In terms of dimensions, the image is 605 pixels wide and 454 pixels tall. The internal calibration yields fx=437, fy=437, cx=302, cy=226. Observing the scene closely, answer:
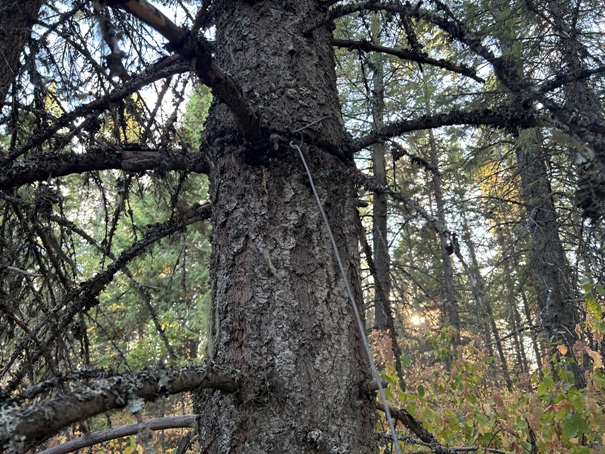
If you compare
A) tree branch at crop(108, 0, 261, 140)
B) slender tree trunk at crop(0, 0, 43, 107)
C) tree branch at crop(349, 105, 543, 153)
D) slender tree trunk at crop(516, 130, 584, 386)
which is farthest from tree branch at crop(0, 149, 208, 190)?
slender tree trunk at crop(516, 130, 584, 386)

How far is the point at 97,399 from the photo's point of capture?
77cm

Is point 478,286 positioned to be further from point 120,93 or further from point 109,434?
point 120,93

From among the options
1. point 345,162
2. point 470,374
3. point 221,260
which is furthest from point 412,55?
point 470,374

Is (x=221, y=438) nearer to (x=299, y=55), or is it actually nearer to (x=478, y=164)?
(x=299, y=55)

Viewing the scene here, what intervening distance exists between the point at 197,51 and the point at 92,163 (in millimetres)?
666

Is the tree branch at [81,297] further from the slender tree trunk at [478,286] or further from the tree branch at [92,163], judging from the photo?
the slender tree trunk at [478,286]

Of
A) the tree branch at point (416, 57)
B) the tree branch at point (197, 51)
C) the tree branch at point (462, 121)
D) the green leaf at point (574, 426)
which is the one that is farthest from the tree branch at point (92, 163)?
the green leaf at point (574, 426)

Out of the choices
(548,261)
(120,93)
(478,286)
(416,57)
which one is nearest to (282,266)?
(120,93)

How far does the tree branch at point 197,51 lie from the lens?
100cm

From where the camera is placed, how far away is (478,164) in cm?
792

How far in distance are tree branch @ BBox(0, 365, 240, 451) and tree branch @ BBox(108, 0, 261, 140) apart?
77 centimetres

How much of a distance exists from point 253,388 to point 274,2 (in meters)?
1.66

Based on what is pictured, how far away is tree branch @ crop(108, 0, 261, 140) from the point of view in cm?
100

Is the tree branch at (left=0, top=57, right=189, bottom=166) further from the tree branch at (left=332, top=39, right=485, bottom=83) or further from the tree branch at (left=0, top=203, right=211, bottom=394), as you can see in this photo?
the tree branch at (left=332, top=39, right=485, bottom=83)
